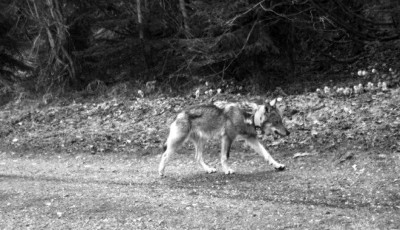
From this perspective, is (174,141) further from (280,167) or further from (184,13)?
(184,13)

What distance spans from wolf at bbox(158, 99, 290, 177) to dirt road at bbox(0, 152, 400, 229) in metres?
0.48

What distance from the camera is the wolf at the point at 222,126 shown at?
36.8 ft

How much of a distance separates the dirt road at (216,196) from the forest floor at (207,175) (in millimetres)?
18

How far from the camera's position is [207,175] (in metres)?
11.2

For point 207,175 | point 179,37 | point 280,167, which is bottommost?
point 207,175

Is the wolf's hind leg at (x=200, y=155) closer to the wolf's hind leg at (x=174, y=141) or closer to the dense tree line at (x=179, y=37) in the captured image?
the wolf's hind leg at (x=174, y=141)

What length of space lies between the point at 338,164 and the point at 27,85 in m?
18.3

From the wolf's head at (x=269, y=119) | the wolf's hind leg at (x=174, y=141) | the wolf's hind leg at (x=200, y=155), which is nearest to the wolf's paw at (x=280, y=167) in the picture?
the wolf's head at (x=269, y=119)

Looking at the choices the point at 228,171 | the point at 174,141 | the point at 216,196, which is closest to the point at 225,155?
the point at 228,171

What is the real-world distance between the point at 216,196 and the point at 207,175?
85.4 inches

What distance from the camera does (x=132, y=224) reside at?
7.76 meters

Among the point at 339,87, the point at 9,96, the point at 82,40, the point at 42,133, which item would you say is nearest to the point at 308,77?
the point at 339,87

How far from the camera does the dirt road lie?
7605mm

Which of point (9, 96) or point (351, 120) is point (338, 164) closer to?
point (351, 120)
